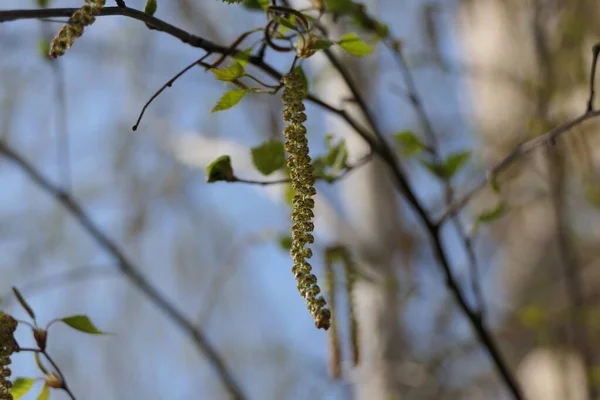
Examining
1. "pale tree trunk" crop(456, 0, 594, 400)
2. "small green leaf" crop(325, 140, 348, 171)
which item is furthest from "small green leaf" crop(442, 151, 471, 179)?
"pale tree trunk" crop(456, 0, 594, 400)

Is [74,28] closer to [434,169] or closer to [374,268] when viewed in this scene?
[434,169]

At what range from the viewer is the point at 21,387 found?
370mm

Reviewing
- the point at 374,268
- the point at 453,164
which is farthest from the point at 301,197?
the point at 374,268

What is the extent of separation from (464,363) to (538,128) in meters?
1.14

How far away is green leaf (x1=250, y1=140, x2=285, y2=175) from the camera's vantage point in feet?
1.43

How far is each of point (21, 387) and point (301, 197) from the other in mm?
204

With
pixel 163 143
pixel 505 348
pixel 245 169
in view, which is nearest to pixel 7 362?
pixel 245 169

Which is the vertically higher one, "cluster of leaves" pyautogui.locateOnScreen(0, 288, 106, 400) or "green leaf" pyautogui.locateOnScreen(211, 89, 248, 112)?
"green leaf" pyautogui.locateOnScreen(211, 89, 248, 112)

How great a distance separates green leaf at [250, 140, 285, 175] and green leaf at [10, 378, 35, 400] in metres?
0.18

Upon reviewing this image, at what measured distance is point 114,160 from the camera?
2107mm

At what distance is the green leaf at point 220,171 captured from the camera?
1.29 feet

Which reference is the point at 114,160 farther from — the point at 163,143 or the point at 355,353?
the point at 355,353

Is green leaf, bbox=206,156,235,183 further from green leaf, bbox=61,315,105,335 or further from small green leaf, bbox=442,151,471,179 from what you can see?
small green leaf, bbox=442,151,471,179

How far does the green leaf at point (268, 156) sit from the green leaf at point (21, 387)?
0.60 ft
